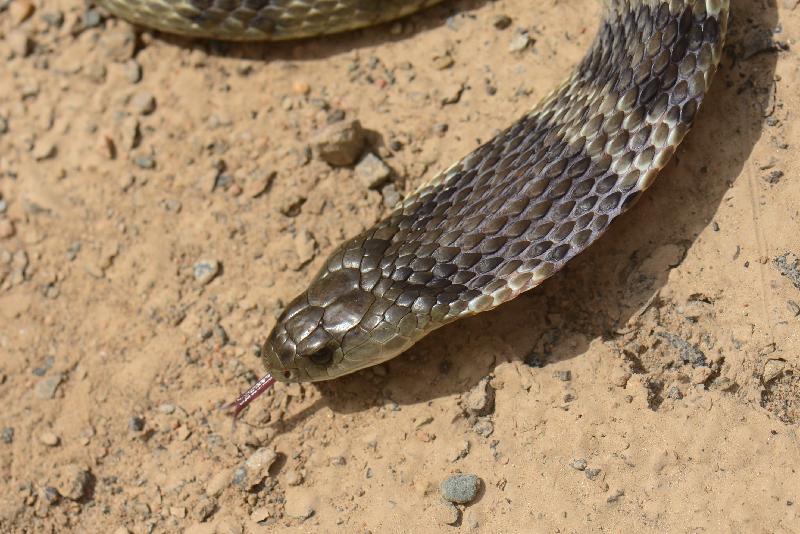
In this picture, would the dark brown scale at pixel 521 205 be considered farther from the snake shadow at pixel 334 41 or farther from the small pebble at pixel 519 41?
the snake shadow at pixel 334 41

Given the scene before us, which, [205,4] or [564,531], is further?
A: [205,4]

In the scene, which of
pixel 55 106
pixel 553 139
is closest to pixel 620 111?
pixel 553 139

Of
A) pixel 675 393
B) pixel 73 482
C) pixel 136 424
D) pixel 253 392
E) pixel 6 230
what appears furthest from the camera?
pixel 6 230

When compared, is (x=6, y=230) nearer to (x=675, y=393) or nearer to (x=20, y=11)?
(x=20, y=11)

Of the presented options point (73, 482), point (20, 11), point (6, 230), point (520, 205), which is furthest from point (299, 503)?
point (20, 11)

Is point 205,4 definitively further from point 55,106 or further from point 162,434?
point 162,434

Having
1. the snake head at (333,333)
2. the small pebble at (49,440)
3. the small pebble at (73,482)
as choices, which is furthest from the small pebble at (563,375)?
the small pebble at (49,440)
